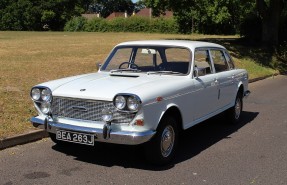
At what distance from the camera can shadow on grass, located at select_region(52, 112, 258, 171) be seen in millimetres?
5449

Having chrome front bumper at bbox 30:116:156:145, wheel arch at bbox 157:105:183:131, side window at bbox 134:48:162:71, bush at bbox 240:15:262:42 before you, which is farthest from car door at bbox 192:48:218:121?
bush at bbox 240:15:262:42

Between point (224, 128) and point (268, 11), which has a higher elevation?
point (268, 11)

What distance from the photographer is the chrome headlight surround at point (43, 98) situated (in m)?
5.35

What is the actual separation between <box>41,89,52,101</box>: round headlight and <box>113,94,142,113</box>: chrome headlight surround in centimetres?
102

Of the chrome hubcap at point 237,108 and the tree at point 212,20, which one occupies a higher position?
the tree at point 212,20

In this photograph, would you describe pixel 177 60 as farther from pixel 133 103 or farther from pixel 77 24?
pixel 77 24

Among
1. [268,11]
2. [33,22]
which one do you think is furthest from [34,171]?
[33,22]

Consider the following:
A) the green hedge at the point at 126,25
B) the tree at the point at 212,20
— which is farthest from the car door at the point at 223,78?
the green hedge at the point at 126,25

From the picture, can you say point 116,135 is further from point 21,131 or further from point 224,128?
point 224,128

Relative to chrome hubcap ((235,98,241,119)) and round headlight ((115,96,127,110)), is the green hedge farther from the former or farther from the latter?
round headlight ((115,96,127,110))

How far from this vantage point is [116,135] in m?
4.79

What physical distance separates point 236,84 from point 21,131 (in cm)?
402

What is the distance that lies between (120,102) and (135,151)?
4.32 ft

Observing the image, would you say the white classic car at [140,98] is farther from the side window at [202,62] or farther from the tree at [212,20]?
the tree at [212,20]
